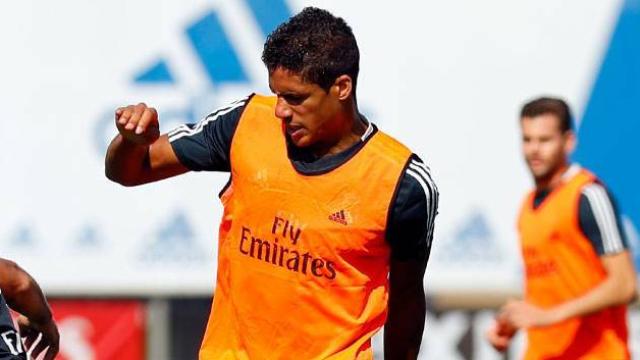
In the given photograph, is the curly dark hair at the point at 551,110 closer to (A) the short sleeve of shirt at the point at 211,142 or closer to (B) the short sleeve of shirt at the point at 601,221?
(B) the short sleeve of shirt at the point at 601,221

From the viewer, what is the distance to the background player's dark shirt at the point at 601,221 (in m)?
7.43

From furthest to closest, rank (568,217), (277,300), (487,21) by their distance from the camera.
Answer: (487,21) → (568,217) → (277,300)

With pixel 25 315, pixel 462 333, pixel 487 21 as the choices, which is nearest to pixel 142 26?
pixel 487 21

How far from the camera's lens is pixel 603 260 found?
745cm

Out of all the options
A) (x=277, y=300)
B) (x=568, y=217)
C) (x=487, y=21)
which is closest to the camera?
(x=277, y=300)

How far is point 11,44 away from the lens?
10.7 meters

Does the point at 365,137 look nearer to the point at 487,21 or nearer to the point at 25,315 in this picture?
the point at 25,315

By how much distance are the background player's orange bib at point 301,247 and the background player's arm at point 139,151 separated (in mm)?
240

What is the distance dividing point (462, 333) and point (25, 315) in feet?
19.0

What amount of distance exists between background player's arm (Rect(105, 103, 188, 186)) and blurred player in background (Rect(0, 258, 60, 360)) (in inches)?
17.4

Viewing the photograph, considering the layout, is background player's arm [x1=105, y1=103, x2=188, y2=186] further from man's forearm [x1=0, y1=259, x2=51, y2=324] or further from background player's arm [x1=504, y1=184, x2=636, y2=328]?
background player's arm [x1=504, y1=184, x2=636, y2=328]

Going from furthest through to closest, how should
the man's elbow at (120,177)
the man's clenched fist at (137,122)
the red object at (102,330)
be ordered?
the red object at (102,330) < the man's elbow at (120,177) < the man's clenched fist at (137,122)

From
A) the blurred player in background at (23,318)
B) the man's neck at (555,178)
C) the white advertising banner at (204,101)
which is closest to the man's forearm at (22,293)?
the blurred player in background at (23,318)

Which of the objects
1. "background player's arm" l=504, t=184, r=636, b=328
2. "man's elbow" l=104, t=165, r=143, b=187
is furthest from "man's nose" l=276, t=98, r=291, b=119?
"background player's arm" l=504, t=184, r=636, b=328
